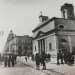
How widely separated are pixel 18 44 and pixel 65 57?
79 cm

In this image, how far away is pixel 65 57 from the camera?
173 cm

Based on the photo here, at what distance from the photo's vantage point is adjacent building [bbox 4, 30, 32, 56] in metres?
2.09

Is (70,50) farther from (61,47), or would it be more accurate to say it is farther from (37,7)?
(37,7)

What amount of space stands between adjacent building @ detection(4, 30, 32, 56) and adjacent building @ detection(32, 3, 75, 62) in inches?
3.8

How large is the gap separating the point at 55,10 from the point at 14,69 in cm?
98

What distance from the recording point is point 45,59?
75.1 inches

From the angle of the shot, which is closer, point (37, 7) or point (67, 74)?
point (67, 74)

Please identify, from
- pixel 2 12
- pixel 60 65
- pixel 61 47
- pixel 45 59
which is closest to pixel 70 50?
pixel 61 47

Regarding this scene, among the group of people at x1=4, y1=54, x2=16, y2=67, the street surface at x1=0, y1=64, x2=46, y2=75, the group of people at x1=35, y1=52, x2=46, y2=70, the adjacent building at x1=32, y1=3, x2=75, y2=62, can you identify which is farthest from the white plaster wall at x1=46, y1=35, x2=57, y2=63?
the group of people at x1=4, y1=54, x2=16, y2=67

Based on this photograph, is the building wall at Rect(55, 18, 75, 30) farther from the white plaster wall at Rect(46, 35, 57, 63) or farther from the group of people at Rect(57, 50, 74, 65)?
the group of people at Rect(57, 50, 74, 65)

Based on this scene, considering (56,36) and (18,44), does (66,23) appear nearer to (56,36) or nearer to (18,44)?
(56,36)

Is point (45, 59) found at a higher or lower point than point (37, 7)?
lower

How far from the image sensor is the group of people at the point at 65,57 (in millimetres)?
1734

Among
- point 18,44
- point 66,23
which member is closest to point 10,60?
point 18,44
